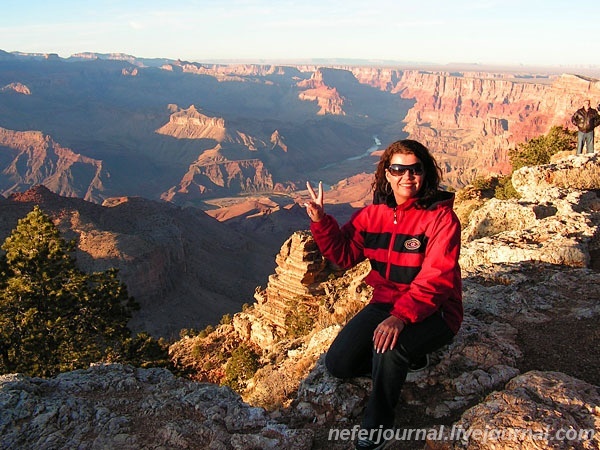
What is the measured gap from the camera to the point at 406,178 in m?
4.68

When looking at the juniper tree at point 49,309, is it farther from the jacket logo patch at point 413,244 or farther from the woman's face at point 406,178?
the woman's face at point 406,178

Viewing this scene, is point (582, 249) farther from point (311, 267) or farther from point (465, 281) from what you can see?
point (311, 267)

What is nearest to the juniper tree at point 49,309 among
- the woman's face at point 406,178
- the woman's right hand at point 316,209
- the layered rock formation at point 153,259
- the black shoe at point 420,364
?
the woman's right hand at point 316,209

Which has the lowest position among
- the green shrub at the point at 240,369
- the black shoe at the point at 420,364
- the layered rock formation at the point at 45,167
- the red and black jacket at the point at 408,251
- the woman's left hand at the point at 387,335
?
the layered rock formation at the point at 45,167

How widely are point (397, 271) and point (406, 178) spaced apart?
98 cm

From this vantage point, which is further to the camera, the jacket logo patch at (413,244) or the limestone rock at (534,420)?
the jacket logo patch at (413,244)

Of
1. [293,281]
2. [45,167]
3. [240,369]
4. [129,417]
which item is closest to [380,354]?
[129,417]

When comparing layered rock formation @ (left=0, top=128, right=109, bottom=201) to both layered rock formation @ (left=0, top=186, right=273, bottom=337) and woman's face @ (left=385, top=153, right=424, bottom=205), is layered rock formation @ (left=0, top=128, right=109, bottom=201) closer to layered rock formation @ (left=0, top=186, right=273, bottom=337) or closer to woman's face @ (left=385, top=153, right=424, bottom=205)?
layered rock formation @ (left=0, top=186, right=273, bottom=337)

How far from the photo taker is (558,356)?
5184 millimetres

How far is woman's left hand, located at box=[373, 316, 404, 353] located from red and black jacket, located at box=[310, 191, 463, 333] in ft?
0.47

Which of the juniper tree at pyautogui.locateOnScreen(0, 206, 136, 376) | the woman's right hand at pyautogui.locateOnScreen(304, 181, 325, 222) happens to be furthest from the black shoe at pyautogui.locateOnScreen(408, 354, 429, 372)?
the juniper tree at pyautogui.locateOnScreen(0, 206, 136, 376)

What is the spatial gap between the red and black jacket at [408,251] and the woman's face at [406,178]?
0.36 ft

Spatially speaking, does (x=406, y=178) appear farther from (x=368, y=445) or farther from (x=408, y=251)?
(x=368, y=445)

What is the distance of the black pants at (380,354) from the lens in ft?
13.7
